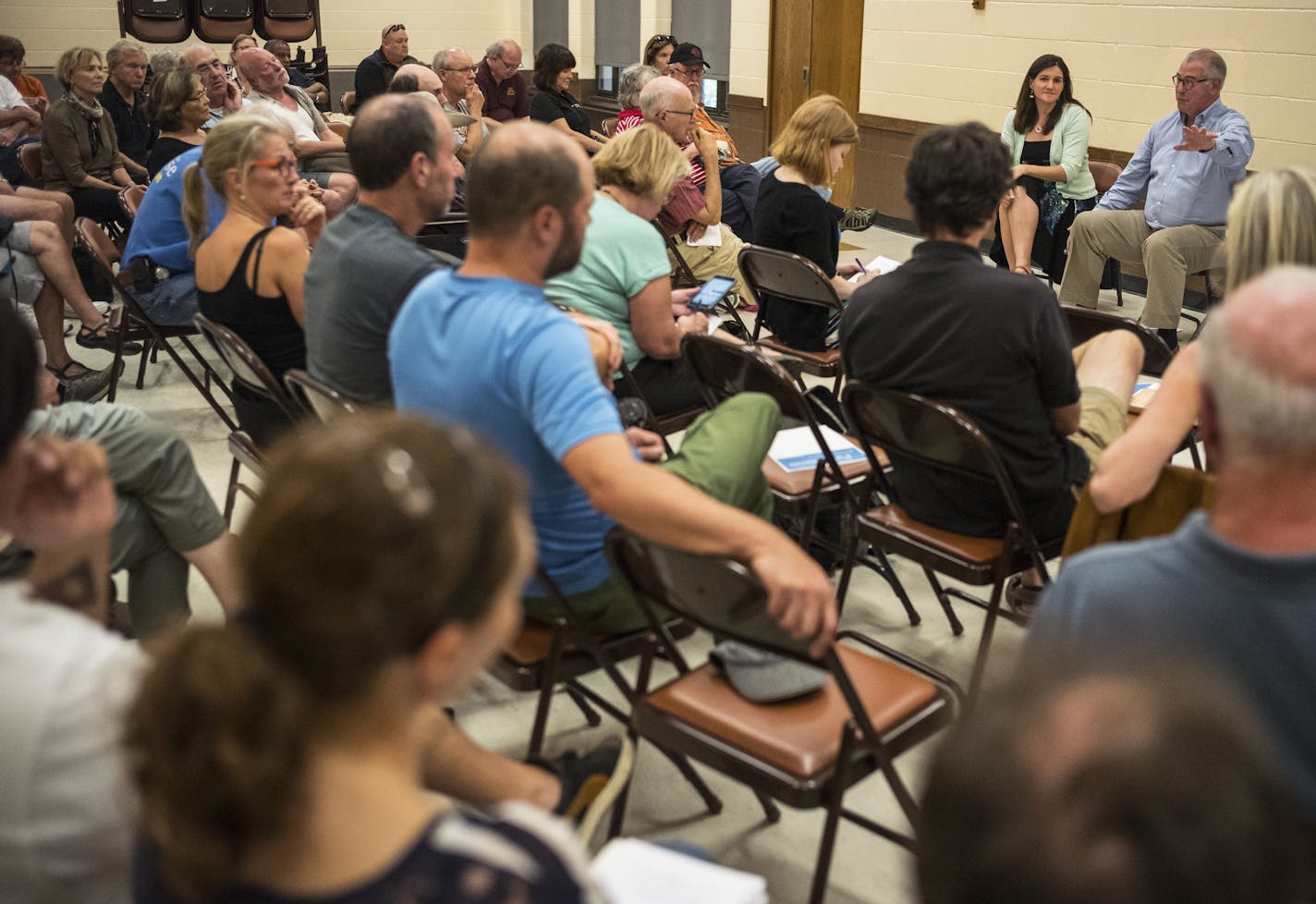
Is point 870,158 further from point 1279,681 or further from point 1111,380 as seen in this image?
point 1279,681

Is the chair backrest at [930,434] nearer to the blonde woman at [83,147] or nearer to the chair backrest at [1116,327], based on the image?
the chair backrest at [1116,327]

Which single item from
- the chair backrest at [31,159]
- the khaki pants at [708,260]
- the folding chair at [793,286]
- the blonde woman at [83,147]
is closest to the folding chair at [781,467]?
the folding chair at [793,286]

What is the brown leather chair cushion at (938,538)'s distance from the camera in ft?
8.07

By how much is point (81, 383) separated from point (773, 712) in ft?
11.7

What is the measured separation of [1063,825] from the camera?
642mm

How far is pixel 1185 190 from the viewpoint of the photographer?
531cm

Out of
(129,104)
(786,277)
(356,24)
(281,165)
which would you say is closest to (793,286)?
(786,277)

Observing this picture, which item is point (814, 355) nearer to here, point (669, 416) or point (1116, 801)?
point (669, 416)

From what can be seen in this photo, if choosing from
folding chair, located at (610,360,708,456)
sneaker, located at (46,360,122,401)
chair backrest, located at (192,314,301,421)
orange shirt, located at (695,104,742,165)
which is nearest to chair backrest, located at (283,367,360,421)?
chair backrest, located at (192,314,301,421)

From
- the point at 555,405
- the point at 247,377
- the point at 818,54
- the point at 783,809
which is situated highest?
the point at 818,54

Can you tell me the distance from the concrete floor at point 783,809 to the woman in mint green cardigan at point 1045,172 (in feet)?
10.3

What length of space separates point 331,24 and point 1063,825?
13058 millimetres

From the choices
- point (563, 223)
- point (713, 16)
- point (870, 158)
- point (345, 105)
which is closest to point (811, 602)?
point (563, 223)

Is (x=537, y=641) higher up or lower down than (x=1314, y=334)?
lower down
